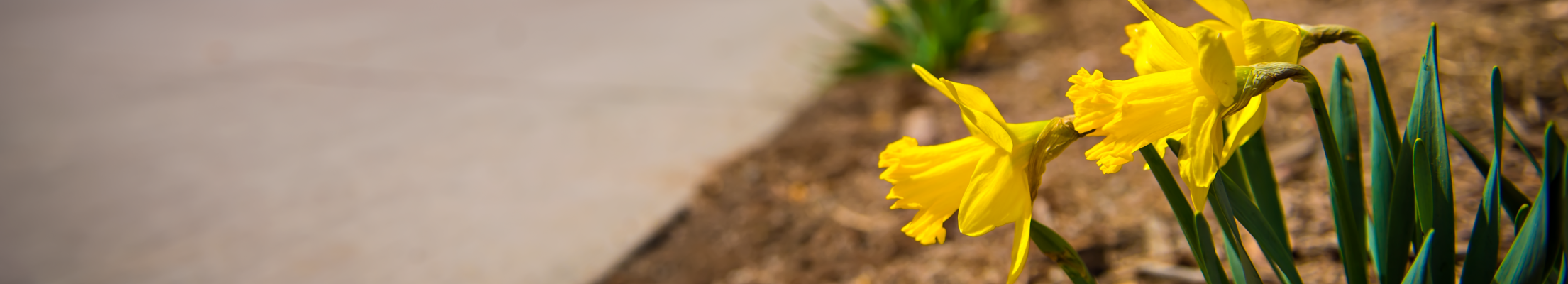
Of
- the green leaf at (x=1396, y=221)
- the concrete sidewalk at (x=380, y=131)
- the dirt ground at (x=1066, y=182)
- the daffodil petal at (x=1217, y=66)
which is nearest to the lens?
the daffodil petal at (x=1217, y=66)

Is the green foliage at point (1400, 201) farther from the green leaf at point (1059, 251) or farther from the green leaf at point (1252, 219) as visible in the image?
the green leaf at point (1059, 251)

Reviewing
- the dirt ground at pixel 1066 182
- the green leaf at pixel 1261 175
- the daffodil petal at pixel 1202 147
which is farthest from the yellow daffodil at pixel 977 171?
the dirt ground at pixel 1066 182

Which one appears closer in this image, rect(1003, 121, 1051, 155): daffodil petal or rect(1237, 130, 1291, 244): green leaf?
rect(1003, 121, 1051, 155): daffodil petal

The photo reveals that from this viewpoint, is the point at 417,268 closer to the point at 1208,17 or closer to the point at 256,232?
the point at 256,232

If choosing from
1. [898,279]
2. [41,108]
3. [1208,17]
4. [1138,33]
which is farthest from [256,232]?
[1208,17]

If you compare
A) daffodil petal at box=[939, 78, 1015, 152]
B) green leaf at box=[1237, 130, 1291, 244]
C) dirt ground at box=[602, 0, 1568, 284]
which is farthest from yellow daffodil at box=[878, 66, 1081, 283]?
dirt ground at box=[602, 0, 1568, 284]

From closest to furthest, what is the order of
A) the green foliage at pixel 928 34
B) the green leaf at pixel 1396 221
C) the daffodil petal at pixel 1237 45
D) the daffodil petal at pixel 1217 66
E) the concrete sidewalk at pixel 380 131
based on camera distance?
the daffodil petal at pixel 1217 66
the daffodil petal at pixel 1237 45
the green leaf at pixel 1396 221
the concrete sidewalk at pixel 380 131
the green foliage at pixel 928 34

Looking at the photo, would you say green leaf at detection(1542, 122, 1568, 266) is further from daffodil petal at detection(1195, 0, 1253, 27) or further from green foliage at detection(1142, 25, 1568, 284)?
daffodil petal at detection(1195, 0, 1253, 27)
